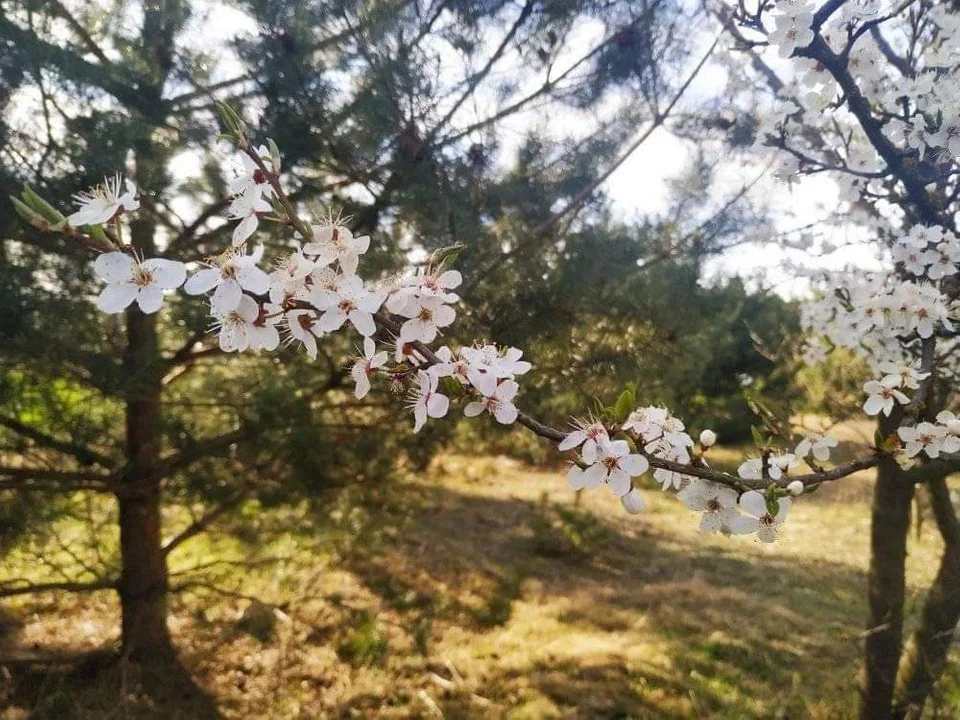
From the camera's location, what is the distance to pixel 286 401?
275 cm

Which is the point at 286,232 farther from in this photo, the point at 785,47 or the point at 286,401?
the point at 785,47

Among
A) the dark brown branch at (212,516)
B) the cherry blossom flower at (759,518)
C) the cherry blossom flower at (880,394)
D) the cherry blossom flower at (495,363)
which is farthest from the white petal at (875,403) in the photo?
the dark brown branch at (212,516)

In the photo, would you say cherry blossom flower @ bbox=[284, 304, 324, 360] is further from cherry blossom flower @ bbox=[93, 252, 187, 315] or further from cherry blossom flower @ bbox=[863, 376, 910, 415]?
cherry blossom flower @ bbox=[863, 376, 910, 415]

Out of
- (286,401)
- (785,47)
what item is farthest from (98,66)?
(785,47)

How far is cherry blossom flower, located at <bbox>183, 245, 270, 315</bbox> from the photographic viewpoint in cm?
73

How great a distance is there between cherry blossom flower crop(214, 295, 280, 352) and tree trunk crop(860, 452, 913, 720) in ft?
8.56

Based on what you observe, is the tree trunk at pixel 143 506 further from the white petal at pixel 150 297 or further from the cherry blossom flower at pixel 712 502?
the cherry blossom flower at pixel 712 502

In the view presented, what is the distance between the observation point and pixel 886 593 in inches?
109

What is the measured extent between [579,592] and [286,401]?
2.94 meters

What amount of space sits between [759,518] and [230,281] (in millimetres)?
765

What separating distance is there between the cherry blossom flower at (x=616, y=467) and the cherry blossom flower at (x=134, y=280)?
522 mm

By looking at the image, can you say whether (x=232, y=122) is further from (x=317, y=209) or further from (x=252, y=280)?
(x=317, y=209)

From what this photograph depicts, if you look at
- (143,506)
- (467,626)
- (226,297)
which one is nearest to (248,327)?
(226,297)

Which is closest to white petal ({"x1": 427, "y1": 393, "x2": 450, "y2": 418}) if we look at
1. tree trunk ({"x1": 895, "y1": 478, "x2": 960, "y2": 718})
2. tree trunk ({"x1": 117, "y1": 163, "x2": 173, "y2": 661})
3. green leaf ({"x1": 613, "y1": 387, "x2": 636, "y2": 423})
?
green leaf ({"x1": 613, "y1": 387, "x2": 636, "y2": 423})
